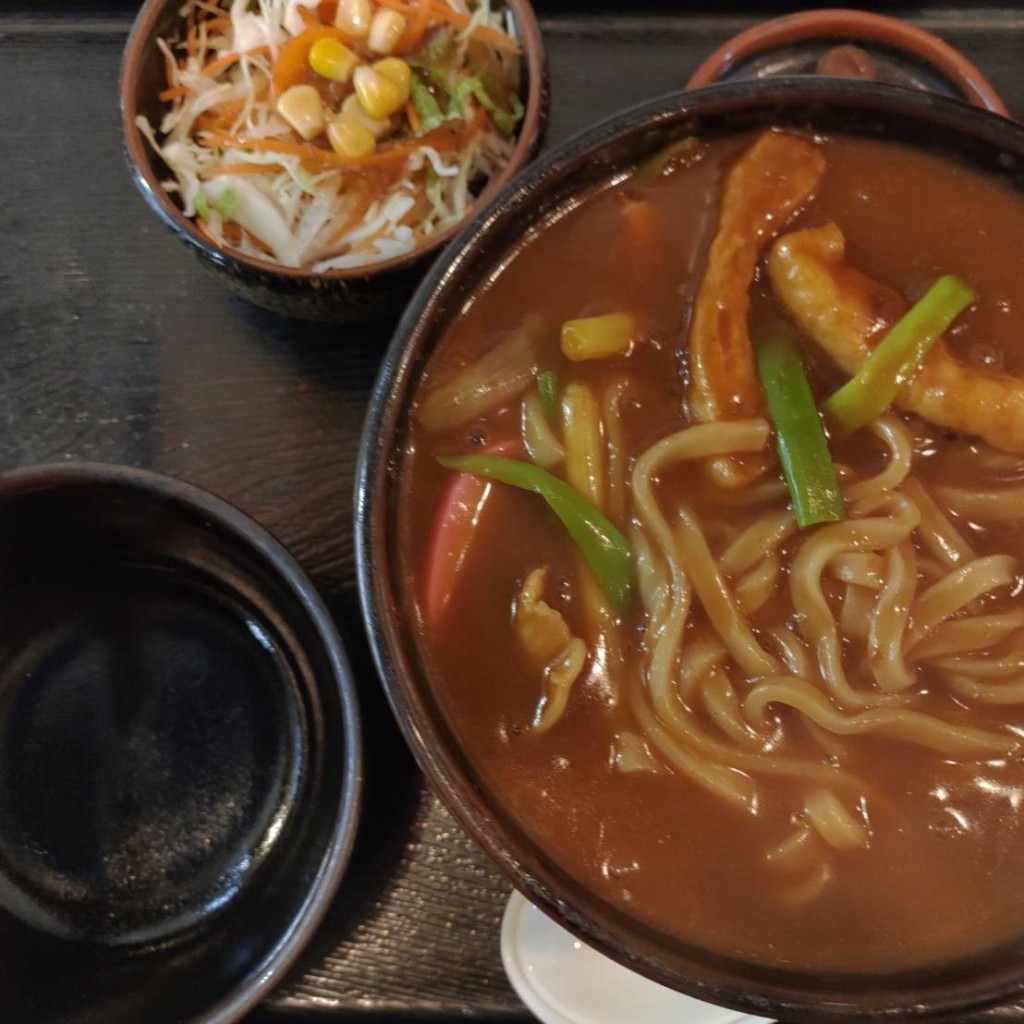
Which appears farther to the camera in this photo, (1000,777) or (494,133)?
(494,133)

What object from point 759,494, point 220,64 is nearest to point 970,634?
point 759,494

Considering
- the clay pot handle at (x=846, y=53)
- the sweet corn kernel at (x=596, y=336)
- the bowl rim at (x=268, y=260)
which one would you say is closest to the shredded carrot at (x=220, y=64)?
the bowl rim at (x=268, y=260)

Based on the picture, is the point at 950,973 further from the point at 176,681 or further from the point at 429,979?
the point at 176,681

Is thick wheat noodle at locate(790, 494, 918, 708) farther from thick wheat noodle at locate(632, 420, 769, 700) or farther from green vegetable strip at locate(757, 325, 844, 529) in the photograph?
thick wheat noodle at locate(632, 420, 769, 700)

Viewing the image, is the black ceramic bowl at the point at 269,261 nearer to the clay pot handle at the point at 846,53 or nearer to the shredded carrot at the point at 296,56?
the shredded carrot at the point at 296,56

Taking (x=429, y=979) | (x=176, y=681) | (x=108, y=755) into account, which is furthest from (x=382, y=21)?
(x=429, y=979)

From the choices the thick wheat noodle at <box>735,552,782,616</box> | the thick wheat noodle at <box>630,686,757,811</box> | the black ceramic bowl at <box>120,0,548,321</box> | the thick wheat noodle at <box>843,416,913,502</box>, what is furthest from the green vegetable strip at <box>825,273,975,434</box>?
the black ceramic bowl at <box>120,0,548,321</box>
